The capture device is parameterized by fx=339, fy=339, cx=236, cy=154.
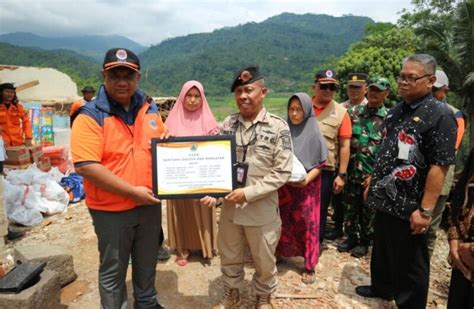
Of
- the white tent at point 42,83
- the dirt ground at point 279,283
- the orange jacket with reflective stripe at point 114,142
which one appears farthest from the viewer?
A: the white tent at point 42,83

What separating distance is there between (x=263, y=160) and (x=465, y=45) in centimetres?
1920

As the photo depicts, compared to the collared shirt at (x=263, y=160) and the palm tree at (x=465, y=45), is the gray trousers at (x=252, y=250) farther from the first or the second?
the palm tree at (x=465, y=45)

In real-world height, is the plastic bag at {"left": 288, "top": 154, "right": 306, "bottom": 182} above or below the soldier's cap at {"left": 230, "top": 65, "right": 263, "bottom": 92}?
below

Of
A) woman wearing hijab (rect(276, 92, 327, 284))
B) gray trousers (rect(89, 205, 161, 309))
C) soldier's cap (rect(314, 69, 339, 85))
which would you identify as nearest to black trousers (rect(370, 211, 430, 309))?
woman wearing hijab (rect(276, 92, 327, 284))

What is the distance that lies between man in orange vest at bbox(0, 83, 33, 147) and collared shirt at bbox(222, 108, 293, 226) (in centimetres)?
651

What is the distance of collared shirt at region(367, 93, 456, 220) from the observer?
2.45 m

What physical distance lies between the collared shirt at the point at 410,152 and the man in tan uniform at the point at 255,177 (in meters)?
0.80

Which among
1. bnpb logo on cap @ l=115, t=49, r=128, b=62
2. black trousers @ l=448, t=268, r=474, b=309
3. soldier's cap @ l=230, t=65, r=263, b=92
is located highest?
bnpb logo on cap @ l=115, t=49, r=128, b=62

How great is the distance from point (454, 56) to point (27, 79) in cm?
2332

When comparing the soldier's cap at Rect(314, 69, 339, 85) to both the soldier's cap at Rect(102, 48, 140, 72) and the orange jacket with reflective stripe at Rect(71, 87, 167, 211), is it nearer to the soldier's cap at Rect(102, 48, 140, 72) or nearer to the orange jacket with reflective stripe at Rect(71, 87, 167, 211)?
the orange jacket with reflective stripe at Rect(71, 87, 167, 211)

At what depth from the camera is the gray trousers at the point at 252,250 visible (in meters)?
2.82

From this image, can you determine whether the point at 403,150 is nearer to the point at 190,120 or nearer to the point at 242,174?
the point at 242,174

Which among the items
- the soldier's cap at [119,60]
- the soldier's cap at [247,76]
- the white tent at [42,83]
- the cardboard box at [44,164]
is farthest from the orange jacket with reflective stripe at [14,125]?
the white tent at [42,83]

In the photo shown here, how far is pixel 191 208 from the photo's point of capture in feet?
12.8
